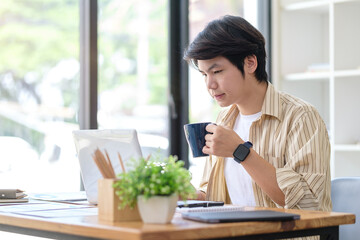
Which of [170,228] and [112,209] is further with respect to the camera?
[112,209]

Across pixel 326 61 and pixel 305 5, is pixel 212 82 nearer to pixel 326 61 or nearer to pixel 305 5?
pixel 305 5

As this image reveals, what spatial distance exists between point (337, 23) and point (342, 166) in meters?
0.86

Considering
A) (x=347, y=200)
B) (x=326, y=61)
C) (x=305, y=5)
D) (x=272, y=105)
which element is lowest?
(x=347, y=200)

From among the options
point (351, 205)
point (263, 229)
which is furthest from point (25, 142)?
point (263, 229)

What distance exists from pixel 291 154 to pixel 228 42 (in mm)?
445

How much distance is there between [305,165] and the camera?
6.36ft

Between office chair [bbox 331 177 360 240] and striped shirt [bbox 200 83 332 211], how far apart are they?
10cm

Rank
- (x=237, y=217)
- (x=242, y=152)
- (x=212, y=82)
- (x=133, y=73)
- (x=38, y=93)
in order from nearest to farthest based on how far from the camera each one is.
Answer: (x=237, y=217) → (x=242, y=152) → (x=212, y=82) → (x=38, y=93) → (x=133, y=73)

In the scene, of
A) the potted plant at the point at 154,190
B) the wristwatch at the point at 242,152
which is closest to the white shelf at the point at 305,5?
the wristwatch at the point at 242,152

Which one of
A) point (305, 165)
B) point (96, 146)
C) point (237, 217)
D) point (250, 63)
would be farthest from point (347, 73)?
point (237, 217)

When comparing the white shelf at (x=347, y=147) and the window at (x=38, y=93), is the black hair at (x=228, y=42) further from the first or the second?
the white shelf at (x=347, y=147)

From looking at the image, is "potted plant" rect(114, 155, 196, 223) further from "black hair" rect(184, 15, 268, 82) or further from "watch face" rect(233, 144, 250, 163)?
"black hair" rect(184, 15, 268, 82)

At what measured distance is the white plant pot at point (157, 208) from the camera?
134cm

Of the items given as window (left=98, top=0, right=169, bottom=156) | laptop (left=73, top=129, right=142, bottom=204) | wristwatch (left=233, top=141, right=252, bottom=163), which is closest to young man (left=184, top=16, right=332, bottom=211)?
wristwatch (left=233, top=141, right=252, bottom=163)
